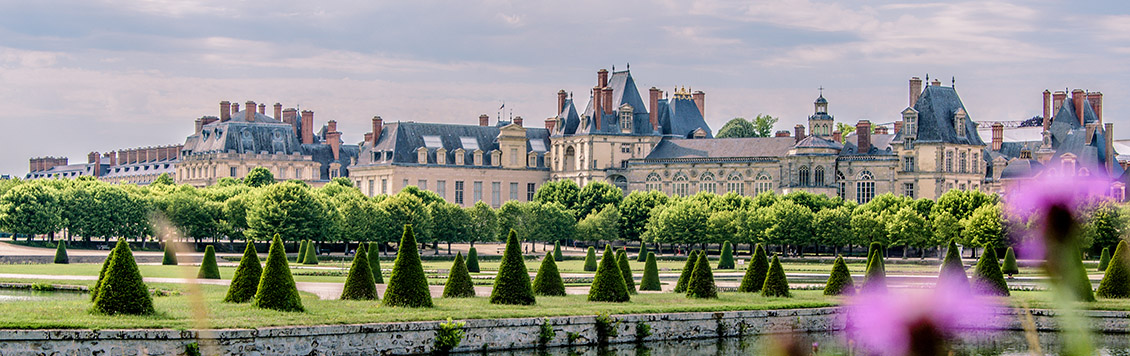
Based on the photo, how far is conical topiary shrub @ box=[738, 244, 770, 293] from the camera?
3216 centimetres

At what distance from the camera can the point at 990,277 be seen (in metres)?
32.2

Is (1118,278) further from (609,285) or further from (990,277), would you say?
(609,285)

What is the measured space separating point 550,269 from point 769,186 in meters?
65.7

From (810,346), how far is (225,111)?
96.9 meters

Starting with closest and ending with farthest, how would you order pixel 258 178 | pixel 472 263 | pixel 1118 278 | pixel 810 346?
pixel 810 346
pixel 1118 278
pixel 472 263
pixel 258 178

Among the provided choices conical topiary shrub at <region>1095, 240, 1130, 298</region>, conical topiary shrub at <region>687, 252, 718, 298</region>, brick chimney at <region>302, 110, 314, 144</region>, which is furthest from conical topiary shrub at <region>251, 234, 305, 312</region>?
brick chimney at <region>302, 110, 314, 144</region>

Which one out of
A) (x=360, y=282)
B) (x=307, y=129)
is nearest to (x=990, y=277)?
(x=360, y=282)

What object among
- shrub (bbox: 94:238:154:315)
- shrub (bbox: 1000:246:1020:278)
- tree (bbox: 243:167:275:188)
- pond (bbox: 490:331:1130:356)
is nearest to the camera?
shrub (bbox: 94:238:154:315)

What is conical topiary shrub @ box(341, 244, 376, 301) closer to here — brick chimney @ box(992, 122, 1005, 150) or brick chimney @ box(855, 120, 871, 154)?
brick chimney @ box(855, 120, 871, 154)

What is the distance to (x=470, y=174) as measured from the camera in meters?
103

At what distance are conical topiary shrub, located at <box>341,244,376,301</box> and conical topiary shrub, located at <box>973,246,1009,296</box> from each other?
14878mm

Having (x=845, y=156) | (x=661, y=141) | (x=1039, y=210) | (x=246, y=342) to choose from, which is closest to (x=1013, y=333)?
(x=246, y=342)

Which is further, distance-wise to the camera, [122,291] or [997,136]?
[997,136]

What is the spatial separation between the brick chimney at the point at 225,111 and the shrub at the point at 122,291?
94.7 m
